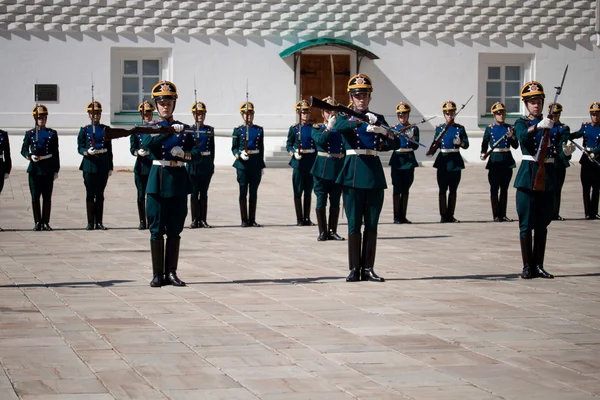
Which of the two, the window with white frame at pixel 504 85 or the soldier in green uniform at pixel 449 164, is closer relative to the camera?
the soldier in green uniform at pixel 449 164

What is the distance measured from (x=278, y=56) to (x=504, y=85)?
6318 mm

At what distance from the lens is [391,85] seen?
30672 millimetres

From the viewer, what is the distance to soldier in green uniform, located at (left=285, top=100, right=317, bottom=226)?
17.5 meters

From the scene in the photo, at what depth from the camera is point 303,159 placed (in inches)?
688

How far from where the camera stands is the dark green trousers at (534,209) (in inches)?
456

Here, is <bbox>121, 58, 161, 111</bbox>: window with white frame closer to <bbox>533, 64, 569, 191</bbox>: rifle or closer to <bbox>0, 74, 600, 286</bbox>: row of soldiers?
<bbox>0, 74, 600, 286</bbox>: row of soldiers

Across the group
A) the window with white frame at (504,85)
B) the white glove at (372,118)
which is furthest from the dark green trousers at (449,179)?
the window with white frame at (504,85)

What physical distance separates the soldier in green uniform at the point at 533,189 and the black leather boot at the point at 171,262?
333 centimetres

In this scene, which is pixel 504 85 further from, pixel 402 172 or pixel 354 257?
pixel 354 257

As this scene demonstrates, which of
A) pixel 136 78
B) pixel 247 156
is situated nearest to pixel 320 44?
pixel 136 78

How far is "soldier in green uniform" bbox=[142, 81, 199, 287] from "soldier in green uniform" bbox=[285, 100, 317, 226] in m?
6.36

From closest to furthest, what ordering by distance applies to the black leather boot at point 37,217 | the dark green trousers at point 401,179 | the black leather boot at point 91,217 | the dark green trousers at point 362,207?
the dark green trousers at point 362,207 → the black leather boot at point 37,217 → the black leather boot at point 91,217 → the dark green trousers at point 401,179

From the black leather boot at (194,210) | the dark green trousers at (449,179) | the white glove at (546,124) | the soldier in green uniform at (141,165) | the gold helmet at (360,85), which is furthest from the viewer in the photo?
the dark green trousers at (449,179)

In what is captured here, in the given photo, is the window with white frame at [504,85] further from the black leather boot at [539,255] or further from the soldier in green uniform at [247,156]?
the black leather boot at [539,255]
